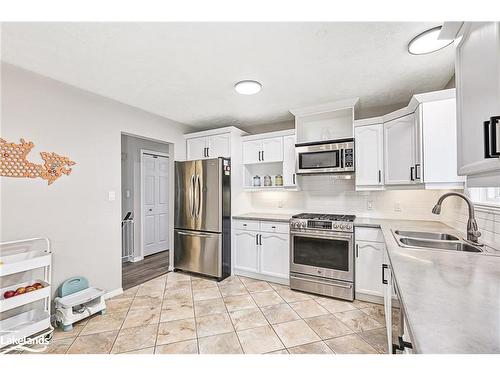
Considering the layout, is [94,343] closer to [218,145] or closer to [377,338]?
[377,338]

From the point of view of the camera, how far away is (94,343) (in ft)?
6.51

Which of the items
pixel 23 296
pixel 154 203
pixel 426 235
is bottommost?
pixel 23 296

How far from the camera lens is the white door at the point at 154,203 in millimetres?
4672

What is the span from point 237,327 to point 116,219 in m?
1.95

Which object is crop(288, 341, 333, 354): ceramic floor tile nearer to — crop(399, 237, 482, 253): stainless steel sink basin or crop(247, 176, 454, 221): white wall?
crop(399, 237, 482, 253): stainless steel sink basin

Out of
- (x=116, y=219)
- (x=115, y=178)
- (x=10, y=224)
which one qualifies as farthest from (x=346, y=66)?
(x=10, y=224)

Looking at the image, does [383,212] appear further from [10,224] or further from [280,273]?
[10,224]

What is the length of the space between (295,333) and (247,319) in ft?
1.63

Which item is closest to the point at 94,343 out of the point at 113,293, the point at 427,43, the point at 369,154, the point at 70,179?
the point at 113,293

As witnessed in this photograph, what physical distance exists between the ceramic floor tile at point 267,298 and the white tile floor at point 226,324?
0.01 metres

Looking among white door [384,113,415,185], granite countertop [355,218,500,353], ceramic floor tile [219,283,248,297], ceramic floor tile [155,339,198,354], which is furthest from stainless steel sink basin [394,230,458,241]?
ceramic floor tile [155,339,198,354]

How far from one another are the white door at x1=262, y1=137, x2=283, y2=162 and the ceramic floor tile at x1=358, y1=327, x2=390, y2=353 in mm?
2300

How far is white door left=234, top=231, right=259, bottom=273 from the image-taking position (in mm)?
3444

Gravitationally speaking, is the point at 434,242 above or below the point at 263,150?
below
